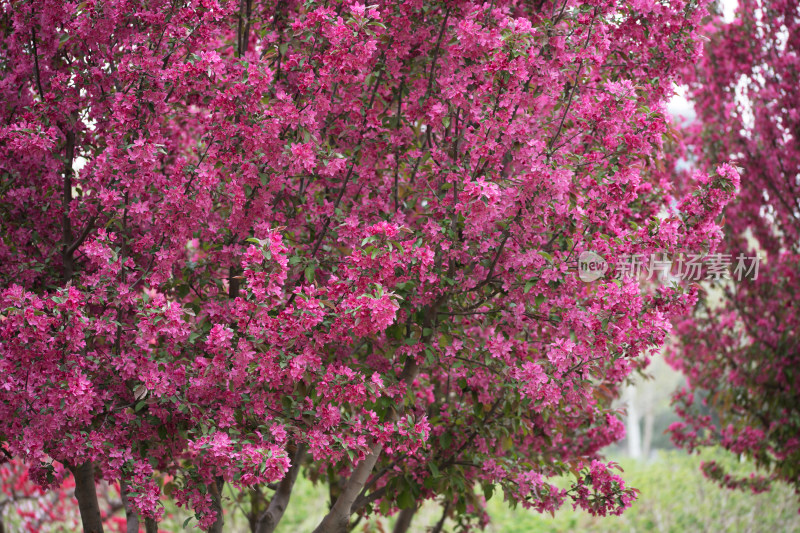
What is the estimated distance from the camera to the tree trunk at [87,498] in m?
3.47

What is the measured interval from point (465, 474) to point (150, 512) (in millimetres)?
1684

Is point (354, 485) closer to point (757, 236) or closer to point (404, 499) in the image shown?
point (404, 499)

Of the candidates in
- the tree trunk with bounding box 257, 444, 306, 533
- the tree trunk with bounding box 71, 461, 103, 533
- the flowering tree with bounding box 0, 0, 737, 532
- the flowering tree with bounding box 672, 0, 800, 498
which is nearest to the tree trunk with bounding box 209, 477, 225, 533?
the flowering tree with bounding box 0, 0, 737, 532

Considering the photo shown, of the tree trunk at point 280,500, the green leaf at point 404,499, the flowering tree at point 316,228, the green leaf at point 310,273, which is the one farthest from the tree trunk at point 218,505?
the green leaf at point 310,273

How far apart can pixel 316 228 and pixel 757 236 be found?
5.01 m

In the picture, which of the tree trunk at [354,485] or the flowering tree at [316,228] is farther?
the tree trunk at [354,485]

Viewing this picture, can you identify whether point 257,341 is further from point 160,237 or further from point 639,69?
point 639,69

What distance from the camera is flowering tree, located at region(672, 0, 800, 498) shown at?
6215 millimetres

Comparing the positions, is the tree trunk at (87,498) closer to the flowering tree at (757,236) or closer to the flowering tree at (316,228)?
the flowering tree at (316,228)

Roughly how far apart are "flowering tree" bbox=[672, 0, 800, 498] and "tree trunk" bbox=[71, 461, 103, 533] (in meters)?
5.33

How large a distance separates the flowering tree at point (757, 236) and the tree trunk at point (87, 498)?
533cm

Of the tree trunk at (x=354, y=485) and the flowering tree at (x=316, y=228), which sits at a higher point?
the flowering tree at (x=316, y=228)

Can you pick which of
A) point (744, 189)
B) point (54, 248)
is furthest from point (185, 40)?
point (744, 189)

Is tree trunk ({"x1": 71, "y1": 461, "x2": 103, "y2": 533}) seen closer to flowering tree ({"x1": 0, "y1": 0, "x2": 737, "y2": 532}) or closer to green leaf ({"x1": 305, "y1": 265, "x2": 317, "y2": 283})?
flowering tree ({"x1": 0, "y1": 0, "x2": 737, "y2": 532})
